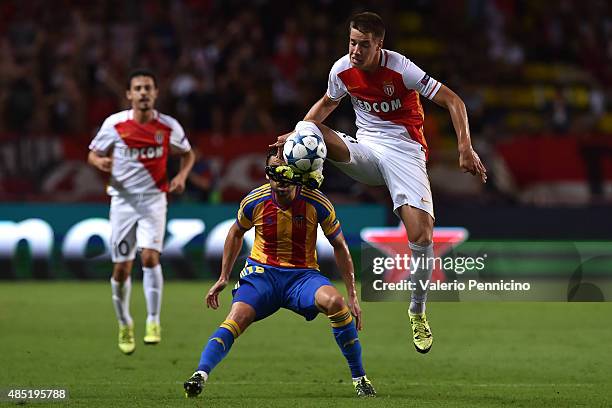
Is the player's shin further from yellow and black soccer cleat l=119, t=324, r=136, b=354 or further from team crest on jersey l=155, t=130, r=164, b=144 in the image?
team crest on jersey l=155, t=130, r=164, b=144

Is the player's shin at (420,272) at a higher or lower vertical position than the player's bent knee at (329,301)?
higher

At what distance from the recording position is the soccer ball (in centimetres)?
837

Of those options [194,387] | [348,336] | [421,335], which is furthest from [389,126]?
[194,387]

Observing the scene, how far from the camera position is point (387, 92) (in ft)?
30.2

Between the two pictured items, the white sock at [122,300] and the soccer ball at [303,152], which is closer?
the soccer ball at [303,152]

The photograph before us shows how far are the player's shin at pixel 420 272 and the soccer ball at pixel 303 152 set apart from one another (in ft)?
4.62

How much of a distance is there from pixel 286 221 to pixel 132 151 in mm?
3549

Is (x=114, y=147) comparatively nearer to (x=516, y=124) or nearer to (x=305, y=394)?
(x=305, y=394)

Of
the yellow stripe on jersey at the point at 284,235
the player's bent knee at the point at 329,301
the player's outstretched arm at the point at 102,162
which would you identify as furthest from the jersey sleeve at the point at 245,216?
the player's outstretched arm at the point at 102,162

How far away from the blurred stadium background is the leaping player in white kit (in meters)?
1.34

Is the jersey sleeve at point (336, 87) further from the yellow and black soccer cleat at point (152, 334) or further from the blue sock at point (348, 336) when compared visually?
the yellow and black soccer cleat at point (152, 334)

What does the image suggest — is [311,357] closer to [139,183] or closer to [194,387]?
[139,183]

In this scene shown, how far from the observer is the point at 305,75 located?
1989 cm

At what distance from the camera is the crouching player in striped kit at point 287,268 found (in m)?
8.52
